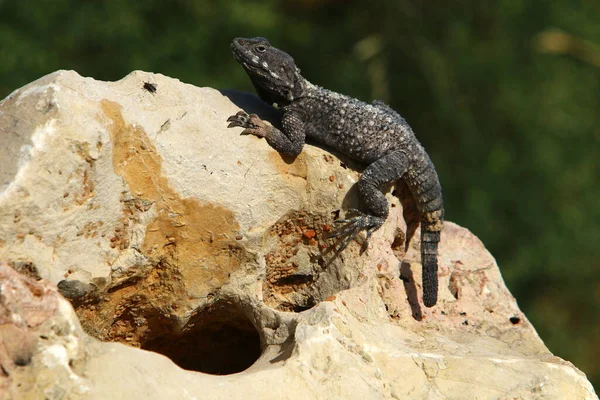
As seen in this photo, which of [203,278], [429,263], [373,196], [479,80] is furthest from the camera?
[479,80]

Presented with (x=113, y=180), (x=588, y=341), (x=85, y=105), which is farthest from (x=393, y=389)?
(x=588, y=341)

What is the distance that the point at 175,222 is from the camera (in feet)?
10.7

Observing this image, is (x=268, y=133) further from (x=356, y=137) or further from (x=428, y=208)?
(x=428, y=208)

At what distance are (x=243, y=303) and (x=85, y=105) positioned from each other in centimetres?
105

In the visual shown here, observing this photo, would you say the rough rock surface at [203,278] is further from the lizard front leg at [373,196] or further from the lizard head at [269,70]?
the lizard head at [269,70]

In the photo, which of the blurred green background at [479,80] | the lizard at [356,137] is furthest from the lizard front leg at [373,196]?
the blurred green background at [479,80]

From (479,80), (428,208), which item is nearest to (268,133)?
(428,208)

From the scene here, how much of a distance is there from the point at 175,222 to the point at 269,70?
1.28m

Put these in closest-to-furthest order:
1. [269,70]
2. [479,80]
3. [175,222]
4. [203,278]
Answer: [175,222] < [203,278] < [269,70] < [479,80]

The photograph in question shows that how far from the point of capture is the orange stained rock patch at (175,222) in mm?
3145

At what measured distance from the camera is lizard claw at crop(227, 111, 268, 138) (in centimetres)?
362

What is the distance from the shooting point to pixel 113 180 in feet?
10.1

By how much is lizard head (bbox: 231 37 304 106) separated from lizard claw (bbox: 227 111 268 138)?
547mm

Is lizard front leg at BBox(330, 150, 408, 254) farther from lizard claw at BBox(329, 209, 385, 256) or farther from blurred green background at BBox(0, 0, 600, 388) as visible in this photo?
blurred green background at BBox(0, 0, 600, 388)
